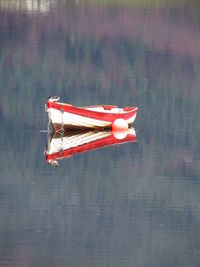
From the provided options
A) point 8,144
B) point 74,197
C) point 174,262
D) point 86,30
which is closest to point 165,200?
point 74,197

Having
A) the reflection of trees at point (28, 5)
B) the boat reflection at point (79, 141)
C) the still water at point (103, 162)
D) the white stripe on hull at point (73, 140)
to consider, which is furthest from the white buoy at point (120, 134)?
the reflection of trees at point (28, 5)

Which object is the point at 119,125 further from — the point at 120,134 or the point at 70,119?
the point at 70,119

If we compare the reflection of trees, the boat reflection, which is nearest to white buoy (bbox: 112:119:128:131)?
the boat reflection

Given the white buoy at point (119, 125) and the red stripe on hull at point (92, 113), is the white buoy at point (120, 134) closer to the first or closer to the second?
the white buoy at point (119, 125)

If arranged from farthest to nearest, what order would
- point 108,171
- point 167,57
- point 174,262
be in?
point 167,57
point 108,171
point 174,262

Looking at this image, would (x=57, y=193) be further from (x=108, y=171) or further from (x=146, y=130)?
(x=146, y=130)

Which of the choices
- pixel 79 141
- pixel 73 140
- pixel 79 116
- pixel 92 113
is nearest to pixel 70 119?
pixel 79 116
